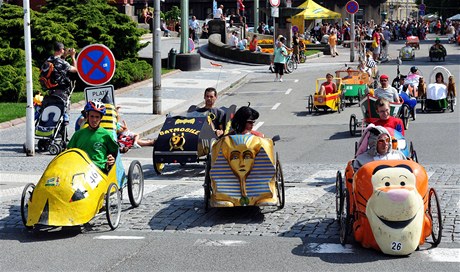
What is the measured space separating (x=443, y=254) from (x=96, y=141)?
178 inches

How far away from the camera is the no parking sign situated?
16.3 m

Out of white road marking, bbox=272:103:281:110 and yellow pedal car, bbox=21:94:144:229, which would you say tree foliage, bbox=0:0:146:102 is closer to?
white road marking, bbox=272:103:281:110

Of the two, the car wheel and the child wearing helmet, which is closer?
the child wearing helmet

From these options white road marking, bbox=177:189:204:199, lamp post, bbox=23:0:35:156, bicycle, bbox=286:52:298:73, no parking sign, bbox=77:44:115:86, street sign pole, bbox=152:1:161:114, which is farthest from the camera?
bicycle, bbox=286:52:298:73

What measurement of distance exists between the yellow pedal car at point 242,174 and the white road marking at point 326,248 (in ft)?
4.24

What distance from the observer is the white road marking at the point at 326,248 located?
956 centimetres

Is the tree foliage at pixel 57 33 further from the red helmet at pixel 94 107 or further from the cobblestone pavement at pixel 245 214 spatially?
the red helmet at pixel 94 107

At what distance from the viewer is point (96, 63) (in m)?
16.4

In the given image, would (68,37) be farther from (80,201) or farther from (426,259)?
(426,259)

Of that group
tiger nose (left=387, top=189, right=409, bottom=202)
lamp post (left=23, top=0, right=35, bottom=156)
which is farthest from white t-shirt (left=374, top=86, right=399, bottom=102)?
tiger nose (left=387, top=189, right=409, bottom=202)

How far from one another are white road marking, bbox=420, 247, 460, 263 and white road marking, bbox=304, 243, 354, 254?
817 mm

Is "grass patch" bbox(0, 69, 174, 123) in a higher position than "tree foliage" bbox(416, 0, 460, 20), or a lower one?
lower

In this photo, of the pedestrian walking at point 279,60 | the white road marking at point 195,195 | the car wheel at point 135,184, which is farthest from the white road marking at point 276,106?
the car wheel at point 135,184

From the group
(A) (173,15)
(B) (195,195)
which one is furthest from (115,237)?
(A) (173,15)
